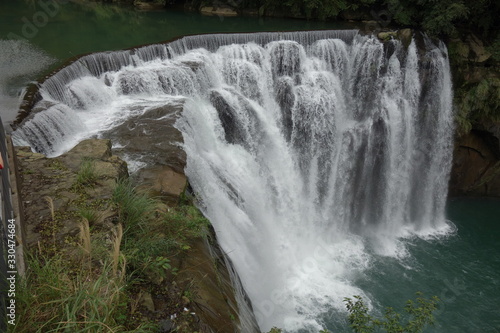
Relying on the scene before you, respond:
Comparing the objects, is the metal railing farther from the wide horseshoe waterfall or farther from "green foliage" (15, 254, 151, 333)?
the wide horseshoe waterfall

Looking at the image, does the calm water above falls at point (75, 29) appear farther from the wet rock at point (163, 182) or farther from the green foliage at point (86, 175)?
the green foliage at point (86, 175)

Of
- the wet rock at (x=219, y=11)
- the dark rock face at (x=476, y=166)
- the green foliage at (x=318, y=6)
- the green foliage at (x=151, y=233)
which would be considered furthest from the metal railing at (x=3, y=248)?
the wet rock at (x=219, y=11)

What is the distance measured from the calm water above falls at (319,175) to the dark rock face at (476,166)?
0.67 metres

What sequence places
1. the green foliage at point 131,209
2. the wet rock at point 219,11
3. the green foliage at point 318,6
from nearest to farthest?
the green foliage at point 131,209, the green foliage at point 318,6, the wet rock at point 219,11

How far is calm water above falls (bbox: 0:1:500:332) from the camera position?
8789 mm

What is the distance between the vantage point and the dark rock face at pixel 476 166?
1366 cm

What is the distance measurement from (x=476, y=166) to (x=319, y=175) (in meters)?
6.46

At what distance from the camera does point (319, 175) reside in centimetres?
1218

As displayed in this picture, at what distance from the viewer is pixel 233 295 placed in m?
5.02

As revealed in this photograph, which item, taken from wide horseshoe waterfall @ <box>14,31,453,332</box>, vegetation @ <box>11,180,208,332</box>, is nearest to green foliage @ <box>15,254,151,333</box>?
vegetation @ <box>11,180,208,332</box>

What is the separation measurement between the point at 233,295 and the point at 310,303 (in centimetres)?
476

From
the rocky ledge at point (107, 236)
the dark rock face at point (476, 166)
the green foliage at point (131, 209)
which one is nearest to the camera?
the rocky ledge at point (107, 236)

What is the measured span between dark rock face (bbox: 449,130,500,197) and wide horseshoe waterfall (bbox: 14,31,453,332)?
1025mm

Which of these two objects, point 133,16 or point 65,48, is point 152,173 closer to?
point 65,48
